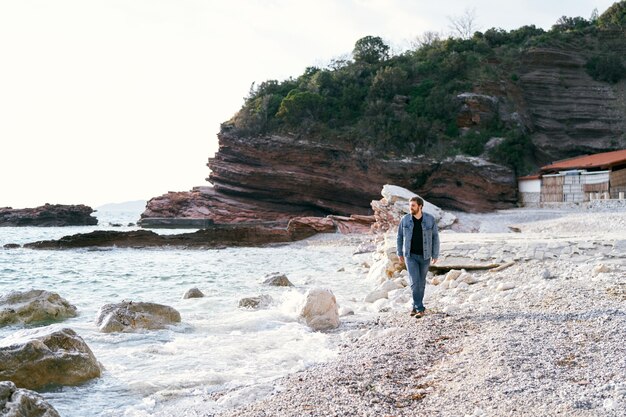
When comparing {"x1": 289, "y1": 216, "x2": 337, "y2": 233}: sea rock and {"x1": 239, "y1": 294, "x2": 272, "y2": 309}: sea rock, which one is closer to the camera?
{"x1": 239, "y1": 294, "x2": 272, "y2": 309}: sea rock

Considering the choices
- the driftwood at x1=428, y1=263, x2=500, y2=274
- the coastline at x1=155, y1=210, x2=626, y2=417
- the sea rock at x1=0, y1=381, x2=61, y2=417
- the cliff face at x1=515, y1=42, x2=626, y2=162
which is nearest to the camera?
the coastline at x1=155, y1=210, x2=626, y2=417

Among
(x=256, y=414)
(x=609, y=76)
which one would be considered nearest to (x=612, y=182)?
(x=609, y=76)

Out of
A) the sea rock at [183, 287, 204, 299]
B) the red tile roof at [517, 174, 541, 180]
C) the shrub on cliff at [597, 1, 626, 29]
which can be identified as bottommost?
the sea rock at [183, 287, 204, 299]

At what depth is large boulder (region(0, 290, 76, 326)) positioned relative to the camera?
9.14 metres

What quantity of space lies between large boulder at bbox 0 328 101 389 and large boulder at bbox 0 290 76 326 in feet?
10.6

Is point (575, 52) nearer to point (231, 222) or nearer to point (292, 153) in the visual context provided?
point (292, 153)

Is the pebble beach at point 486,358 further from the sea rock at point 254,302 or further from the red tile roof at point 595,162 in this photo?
the red tile roof at point 595,162

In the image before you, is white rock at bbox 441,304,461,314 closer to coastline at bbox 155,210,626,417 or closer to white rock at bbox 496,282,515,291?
coastline at bbox 155,210,626,417

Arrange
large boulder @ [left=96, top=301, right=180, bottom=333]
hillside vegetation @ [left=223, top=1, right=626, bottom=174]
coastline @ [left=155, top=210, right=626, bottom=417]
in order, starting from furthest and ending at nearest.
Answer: hillside vegetation @ [left=223, top=1, right=626, bottom=174] → large boulder @ [left=96, top=301, right=180, bottom=333] → coastline @ [left=155, top=210, right=626, bottom=417]

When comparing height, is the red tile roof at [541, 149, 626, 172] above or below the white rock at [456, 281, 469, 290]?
above

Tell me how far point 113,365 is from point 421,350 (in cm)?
375

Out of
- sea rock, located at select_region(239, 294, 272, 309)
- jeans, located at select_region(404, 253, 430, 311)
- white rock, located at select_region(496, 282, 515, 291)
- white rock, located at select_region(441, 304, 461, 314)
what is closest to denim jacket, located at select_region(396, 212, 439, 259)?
jeans, located at select_region(404, 253, 430, 311)

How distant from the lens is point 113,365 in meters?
6.64

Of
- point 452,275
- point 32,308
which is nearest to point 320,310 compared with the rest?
point 452,275
